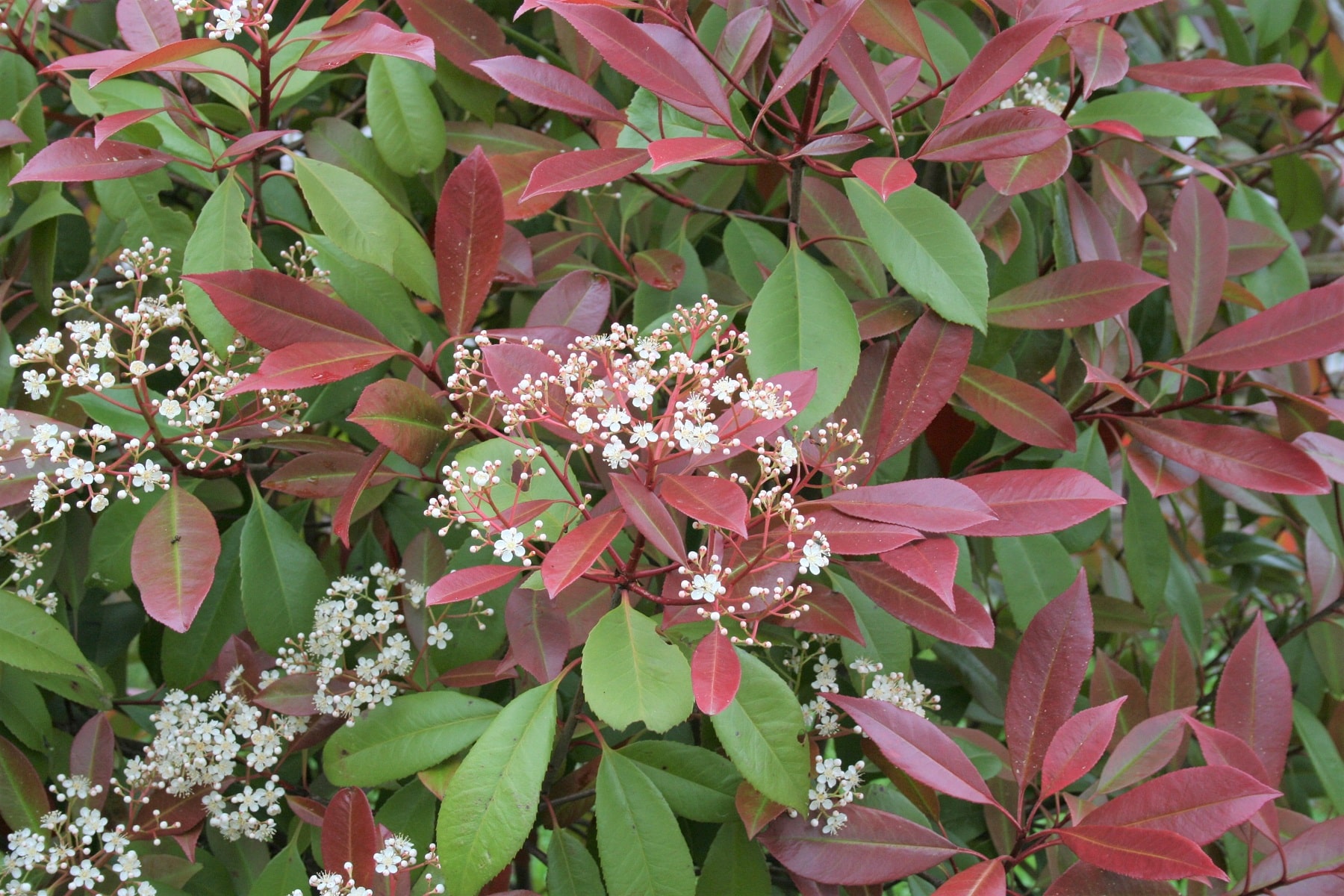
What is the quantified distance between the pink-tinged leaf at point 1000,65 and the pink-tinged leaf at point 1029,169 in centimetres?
9

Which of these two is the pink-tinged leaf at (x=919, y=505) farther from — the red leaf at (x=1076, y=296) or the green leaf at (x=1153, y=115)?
the green leaf at (x=1153, y=115)

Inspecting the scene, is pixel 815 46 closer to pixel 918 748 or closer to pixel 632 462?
pixel 632 462

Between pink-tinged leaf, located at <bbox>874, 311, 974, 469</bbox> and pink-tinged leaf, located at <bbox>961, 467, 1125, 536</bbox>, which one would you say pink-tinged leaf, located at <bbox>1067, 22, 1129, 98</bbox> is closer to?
pink-tinged leaf, located at <bbox>874, 311, 974, 469</bbox>

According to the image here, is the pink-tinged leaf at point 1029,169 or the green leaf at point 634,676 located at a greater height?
the pink-tinged leaf at point 1029,169

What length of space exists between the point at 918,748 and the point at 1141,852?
0.65ft

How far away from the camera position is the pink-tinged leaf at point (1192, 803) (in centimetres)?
89

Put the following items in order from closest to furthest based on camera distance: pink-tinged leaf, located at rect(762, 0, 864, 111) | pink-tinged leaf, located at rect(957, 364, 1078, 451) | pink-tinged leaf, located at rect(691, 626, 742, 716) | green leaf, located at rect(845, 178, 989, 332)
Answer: pink-tinged leaf, located at rect(691, 626, 742, 716) → pink-tinged leaf, located at rect(762, 0, 864, 111) → green leaf, located at rect(845, 178, 989, 332) → pink-tinged leaf, located at rect(957, 364, 1078, 451)

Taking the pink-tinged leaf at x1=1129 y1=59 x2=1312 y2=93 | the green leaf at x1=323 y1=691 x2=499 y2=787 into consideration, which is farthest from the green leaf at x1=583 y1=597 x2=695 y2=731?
the pink-tinged leaf at x1=1129 y1=59 x2=1312 y2=93

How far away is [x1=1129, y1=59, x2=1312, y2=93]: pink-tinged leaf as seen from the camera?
3.83ft

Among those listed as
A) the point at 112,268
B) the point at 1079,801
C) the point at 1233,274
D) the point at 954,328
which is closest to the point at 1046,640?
the point at 1079,801

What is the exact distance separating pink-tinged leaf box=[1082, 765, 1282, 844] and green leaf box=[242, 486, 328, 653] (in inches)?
32.8

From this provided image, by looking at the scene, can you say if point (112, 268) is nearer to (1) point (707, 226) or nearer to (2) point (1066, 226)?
(1) point (707, 226)

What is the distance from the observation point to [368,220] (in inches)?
42.9

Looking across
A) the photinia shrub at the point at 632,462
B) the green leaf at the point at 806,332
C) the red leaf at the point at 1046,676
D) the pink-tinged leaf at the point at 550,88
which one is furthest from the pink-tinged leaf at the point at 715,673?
the pink-tinged leaf at the point at 550,88
